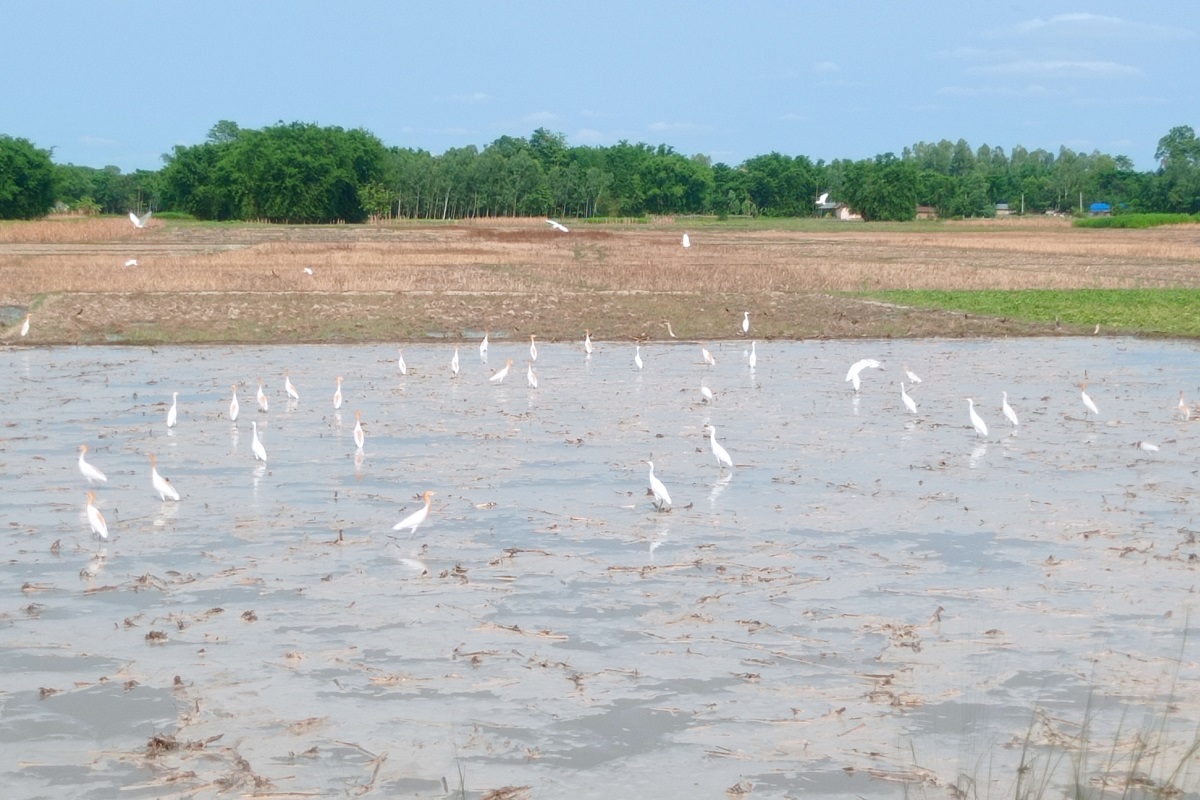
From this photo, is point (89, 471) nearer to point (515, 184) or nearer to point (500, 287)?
point (500, 287)

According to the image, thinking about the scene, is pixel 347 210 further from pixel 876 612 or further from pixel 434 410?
pixel 876 612

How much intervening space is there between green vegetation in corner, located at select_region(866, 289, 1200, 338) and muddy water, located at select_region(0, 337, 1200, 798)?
36.6ft

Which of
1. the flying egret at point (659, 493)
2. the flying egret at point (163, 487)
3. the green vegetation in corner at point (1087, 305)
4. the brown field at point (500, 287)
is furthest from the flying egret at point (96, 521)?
the green vegetation in corner at point (1087, 305)

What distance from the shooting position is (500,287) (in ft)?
110

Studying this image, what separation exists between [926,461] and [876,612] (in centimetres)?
550

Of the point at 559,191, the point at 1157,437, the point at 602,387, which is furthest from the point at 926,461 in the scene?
the point at 559,191

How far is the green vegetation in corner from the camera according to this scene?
27812 millimetres

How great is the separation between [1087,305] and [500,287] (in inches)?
561

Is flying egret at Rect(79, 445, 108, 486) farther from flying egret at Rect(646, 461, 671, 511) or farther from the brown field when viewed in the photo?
the brown field

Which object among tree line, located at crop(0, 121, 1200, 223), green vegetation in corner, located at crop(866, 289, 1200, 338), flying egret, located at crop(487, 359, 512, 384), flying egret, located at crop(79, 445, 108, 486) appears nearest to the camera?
flying egret, located at crop(79, 445, 108, 486)

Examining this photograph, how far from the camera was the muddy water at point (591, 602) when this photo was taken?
6.85 metres

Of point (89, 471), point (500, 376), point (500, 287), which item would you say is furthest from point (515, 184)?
point (89, 471)

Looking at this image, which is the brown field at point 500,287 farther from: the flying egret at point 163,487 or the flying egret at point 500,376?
the flying egret at point 163,487

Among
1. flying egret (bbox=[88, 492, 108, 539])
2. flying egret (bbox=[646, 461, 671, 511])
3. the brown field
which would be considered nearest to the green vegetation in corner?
the brown field
